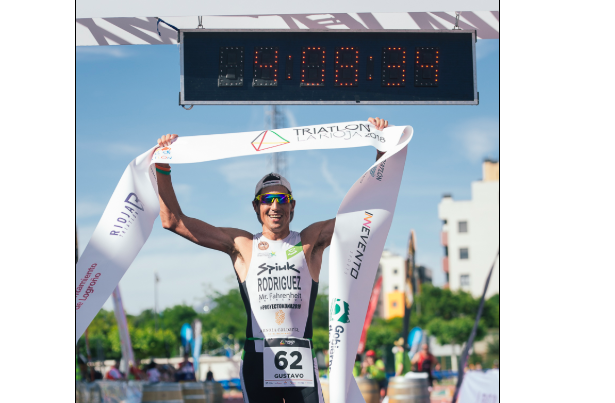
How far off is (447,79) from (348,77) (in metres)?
0.91

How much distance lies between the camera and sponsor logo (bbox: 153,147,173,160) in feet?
15.2

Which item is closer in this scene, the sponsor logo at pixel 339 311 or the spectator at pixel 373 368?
the sponsor logo at pixel 339 311

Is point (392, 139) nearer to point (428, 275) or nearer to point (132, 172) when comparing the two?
point (132, 172)

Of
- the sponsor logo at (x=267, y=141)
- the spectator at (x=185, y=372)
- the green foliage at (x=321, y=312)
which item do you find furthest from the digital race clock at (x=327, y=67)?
the green foliage at (x=321, y=312)

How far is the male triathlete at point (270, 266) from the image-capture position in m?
4.21

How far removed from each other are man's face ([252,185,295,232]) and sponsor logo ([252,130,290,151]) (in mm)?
425

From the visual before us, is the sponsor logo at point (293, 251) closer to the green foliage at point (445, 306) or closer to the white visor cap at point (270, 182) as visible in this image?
the white visor cap at point (270, 182)

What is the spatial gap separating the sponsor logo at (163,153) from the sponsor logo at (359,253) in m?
1.60

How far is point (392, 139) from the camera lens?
15.0ft

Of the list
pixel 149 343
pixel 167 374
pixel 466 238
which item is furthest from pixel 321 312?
pixel 167 374

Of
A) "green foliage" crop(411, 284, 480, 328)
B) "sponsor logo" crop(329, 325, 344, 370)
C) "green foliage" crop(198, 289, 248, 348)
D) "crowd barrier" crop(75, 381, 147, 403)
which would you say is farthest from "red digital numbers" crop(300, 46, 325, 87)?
"green foliage" crop(411, 284, 480, 328)

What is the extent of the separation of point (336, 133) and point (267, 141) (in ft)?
1.79

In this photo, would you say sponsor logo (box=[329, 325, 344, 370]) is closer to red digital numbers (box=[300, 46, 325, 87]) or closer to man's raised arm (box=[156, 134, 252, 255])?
man's raised arm (box=[156, 134, 252, 255])
